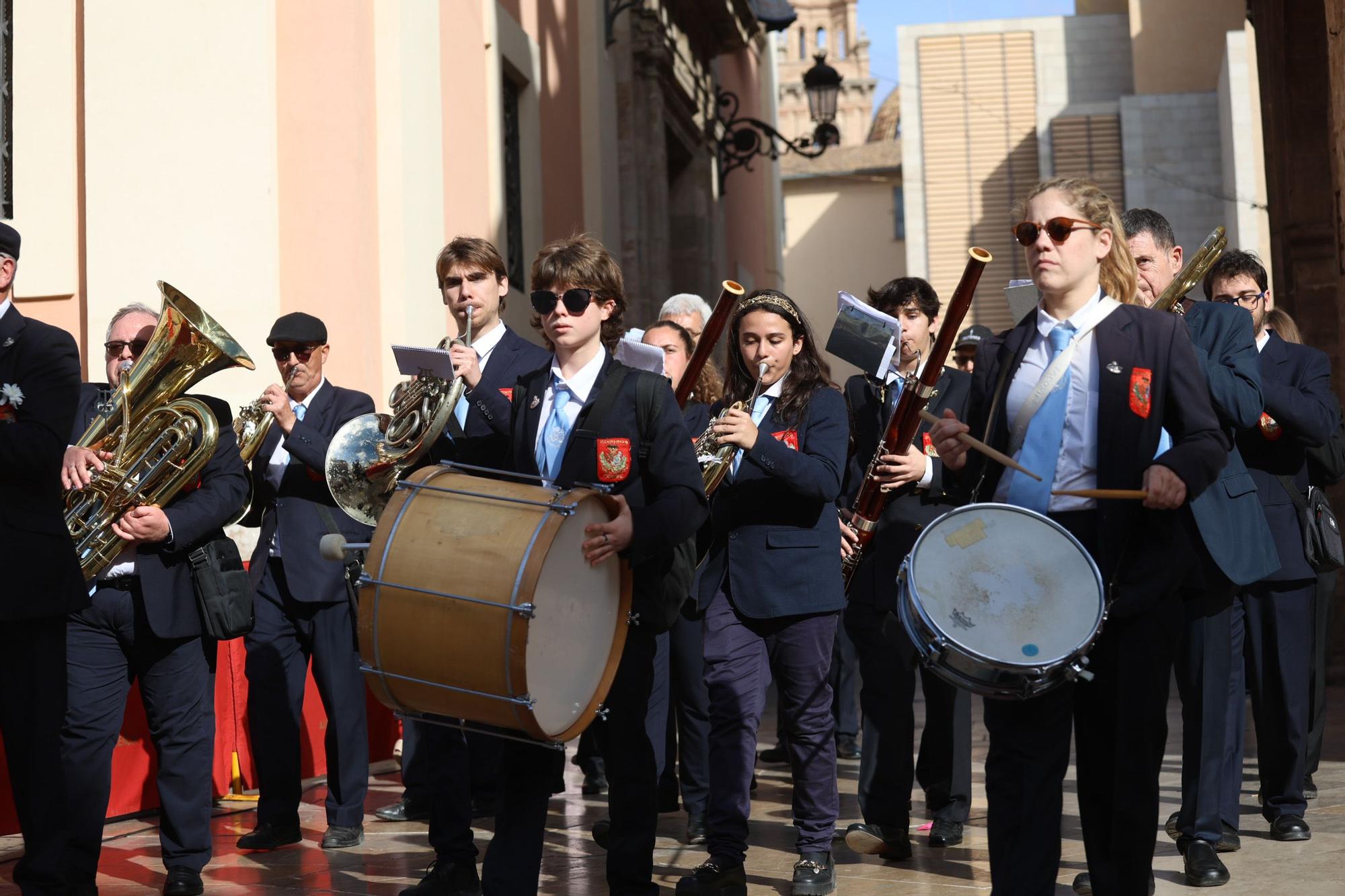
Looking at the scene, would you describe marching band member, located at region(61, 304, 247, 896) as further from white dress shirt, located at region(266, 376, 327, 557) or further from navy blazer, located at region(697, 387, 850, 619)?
navy blazer, located at region(697, 387, 850, 619)

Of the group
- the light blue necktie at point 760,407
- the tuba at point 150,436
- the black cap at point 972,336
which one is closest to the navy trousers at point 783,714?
the light blue necktie at point 760,407

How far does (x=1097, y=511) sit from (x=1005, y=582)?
41 cm

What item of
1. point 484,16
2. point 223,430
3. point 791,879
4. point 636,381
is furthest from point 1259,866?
point 484,16

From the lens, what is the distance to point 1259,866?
593 centimetres

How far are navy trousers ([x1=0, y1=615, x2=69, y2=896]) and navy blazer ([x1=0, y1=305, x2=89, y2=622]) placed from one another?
0.10 metres

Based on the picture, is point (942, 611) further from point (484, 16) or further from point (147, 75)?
point (484, 16)

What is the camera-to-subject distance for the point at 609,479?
4.83 metres

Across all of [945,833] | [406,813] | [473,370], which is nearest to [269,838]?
[406,813]

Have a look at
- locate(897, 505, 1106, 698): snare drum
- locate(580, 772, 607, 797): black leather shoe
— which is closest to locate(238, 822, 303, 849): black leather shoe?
locate(580, 772, 607, 797): black leather shoe

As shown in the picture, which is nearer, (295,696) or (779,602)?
(779,602)

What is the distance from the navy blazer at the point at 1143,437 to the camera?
14.6 ft

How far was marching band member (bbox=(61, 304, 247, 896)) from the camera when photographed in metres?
5.76

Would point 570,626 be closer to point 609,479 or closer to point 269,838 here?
point 609,479

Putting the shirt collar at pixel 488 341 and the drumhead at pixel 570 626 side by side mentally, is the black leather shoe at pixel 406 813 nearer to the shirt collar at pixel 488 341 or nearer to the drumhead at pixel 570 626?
the shirt collar at pixel 488 341
